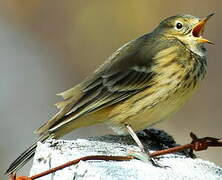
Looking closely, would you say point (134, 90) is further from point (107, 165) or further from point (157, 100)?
point (107, 165)

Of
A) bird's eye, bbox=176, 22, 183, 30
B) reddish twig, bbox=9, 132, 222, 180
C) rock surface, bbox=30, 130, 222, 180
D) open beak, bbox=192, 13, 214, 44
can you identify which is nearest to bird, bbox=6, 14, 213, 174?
open beak, bbox=192, 13, 214, 44

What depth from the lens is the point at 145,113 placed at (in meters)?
5.95

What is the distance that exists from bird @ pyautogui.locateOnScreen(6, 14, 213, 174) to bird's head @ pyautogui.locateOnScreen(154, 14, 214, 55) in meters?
0.06

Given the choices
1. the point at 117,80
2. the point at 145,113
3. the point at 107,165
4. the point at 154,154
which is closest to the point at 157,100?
the point at 145,113

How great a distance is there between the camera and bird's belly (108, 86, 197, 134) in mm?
5938

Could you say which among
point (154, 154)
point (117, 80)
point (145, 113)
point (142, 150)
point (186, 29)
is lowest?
point (154, 154)

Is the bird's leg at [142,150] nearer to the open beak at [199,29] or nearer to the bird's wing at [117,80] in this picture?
the bird's wing at [117,80]

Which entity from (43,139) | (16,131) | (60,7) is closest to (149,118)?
(43,139)

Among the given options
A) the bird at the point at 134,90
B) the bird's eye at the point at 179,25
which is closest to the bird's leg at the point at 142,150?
the bird at the point at 134,90

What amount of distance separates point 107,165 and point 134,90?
1791 mm

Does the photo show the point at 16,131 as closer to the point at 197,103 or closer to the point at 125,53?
the point at 197,103

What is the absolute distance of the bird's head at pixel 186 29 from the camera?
636 cm

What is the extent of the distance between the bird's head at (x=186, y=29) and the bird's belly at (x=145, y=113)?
1.85 ft

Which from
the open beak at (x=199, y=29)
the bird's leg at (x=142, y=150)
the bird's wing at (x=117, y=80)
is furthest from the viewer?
the open beak at (x=199, y=29)
